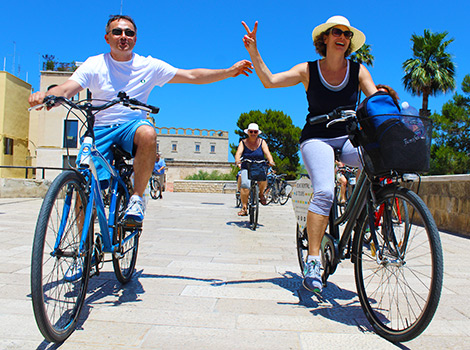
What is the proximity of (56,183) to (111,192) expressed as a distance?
0.84 m

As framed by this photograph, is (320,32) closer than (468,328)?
No

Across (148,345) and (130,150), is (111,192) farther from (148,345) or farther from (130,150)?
(148,345)

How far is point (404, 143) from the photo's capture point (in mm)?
2232

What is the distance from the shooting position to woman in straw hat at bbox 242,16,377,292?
2904 millimetres

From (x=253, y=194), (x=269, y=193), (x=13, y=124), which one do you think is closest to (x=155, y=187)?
(x=269, y=193)

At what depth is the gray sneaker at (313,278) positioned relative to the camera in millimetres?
2715

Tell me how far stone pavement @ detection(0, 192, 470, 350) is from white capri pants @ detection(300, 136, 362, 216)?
703mm

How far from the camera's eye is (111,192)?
292cm

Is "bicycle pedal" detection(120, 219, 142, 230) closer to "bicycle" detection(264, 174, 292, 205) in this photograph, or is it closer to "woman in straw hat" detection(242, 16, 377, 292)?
"woman in straw hat" detection(242, 16, 377, 292)

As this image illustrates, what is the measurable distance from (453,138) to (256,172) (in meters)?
36.5

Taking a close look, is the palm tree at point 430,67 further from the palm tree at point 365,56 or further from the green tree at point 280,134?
the green tree at point 280,134

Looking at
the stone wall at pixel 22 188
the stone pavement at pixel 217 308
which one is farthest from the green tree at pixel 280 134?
the stone pavement at pixel 217 308

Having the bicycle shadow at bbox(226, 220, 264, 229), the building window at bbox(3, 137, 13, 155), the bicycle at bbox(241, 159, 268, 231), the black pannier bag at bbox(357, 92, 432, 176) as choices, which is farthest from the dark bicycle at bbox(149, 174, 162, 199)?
the building window at bbox(3, 137, 13, 155)

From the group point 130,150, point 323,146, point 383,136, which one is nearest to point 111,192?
point 130,150
